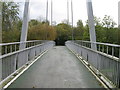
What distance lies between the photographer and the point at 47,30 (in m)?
40.5

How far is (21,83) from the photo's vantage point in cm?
561

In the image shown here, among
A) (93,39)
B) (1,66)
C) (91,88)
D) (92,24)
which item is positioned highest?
(92,24)

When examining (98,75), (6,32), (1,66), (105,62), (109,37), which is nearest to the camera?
(1,66)

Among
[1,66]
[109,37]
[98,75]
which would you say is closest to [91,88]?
[98,75]

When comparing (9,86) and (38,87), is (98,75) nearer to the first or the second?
(38,87)

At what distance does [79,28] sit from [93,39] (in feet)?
129

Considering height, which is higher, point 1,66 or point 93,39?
point 93,39

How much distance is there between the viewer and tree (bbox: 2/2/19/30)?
24358 millimetres

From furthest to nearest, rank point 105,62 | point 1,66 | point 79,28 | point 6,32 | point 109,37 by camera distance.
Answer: point 79,28, point 109,37, point 6,32, point 105,62, point 1,66

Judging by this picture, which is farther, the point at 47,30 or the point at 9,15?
the point at 47,30

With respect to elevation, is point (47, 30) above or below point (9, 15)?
below

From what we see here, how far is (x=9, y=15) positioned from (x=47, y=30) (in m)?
15.9

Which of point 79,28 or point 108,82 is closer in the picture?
point 108,82

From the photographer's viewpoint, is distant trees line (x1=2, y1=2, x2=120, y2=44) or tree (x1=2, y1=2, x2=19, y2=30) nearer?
tree (x1=2, y1=2, x2=19, y2=30)
